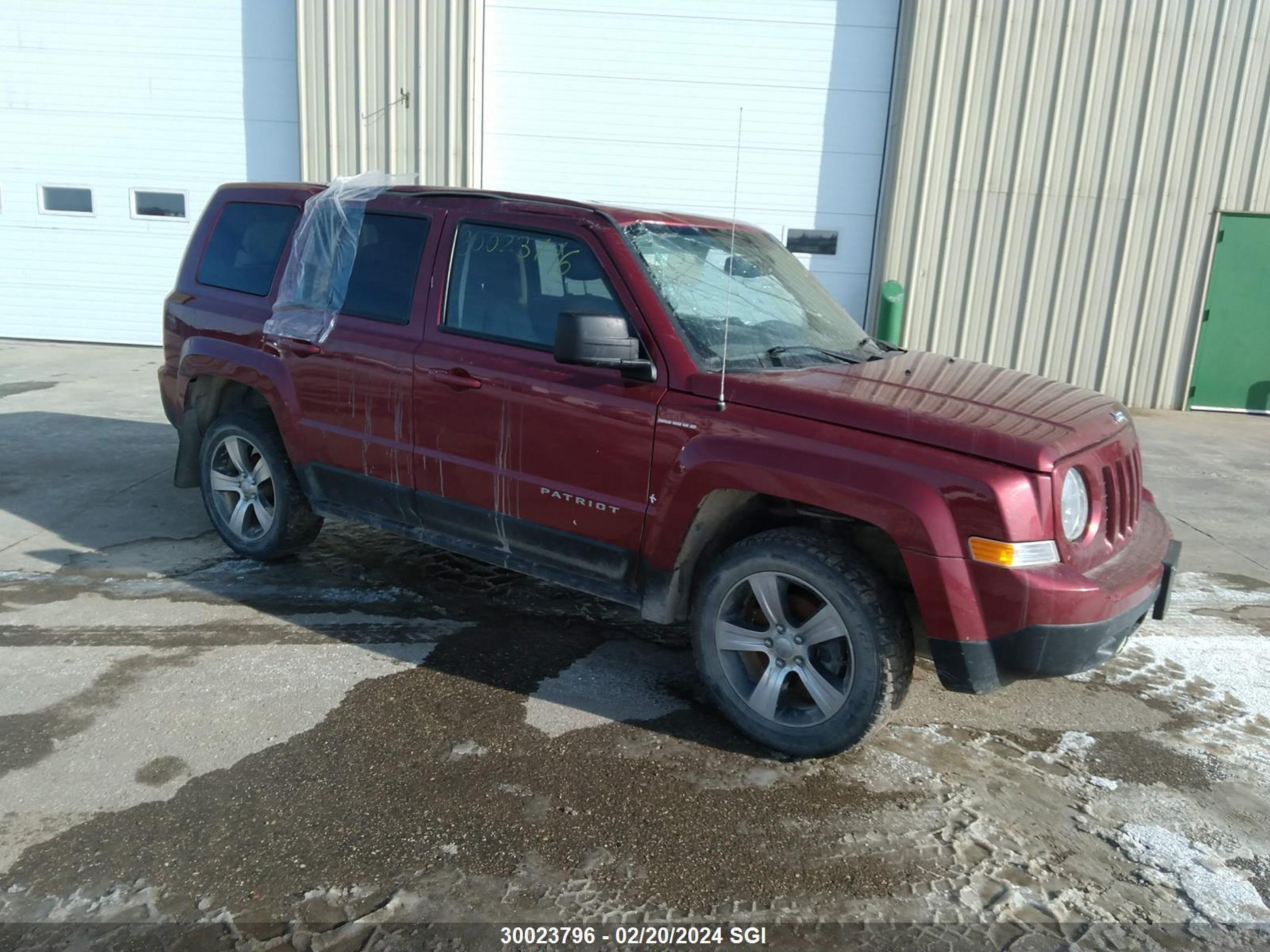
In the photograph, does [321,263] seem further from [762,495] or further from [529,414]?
[762,495]

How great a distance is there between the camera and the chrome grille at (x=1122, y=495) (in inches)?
136

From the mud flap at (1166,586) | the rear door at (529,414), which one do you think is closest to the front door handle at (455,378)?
the rear door at (529,414)

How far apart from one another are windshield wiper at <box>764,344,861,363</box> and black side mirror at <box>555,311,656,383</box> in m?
0.60

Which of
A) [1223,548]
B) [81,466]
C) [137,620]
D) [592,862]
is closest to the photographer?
[592,862]

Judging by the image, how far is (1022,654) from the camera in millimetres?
3092

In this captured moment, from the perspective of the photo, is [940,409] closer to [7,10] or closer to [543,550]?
[543,550]

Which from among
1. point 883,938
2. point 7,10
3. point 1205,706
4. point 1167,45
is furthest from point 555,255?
point 7,10

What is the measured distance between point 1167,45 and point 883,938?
11.5 meters

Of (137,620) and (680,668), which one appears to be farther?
(137,620)

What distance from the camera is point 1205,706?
4.06 metres

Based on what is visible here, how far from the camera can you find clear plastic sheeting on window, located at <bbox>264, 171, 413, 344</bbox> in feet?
15.3

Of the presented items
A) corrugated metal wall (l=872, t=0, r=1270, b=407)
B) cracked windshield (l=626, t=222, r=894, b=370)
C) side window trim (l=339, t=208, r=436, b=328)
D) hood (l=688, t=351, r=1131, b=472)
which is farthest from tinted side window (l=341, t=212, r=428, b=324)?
corrugated metal wall (l=872, t=0, r=1270, b=407)

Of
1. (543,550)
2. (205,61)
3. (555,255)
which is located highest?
(205,61)

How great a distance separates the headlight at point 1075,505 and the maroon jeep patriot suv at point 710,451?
0.02 metres
